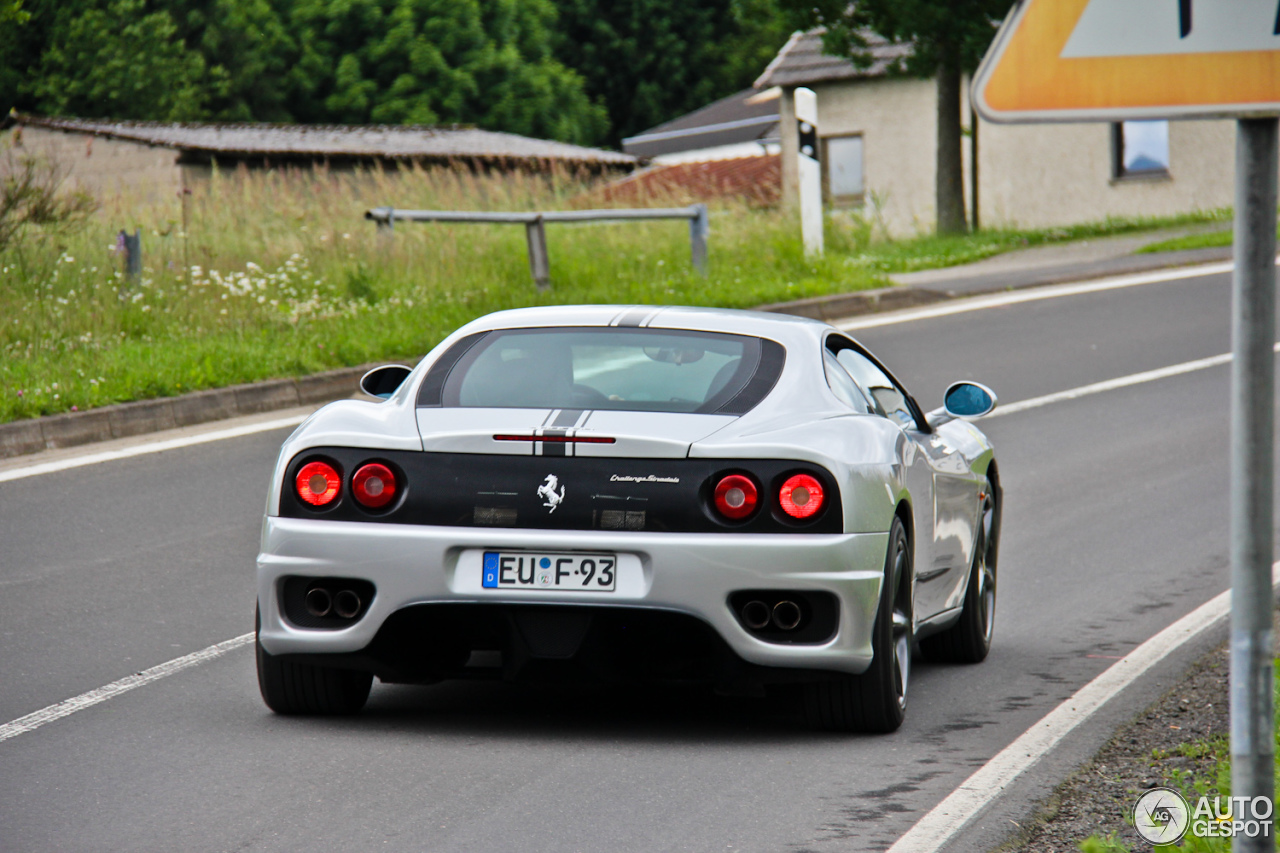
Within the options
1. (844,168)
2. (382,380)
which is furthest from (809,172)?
(844,168)

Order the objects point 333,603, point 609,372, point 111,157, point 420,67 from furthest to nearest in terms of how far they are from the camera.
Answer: point 420,67, point 111,157, point 609,372, point 333,603

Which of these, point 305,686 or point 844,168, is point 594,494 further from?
point 844,168

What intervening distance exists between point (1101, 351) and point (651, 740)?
39.3 feet

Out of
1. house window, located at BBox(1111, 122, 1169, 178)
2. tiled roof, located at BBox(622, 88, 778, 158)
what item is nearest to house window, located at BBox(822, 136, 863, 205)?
house window, located at BBox(1111, 122, 1169, 178)

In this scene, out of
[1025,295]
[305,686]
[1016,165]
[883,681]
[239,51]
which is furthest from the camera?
[239,51]

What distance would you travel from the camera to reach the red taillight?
18.1 feet

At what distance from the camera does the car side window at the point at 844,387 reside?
6.04 meters

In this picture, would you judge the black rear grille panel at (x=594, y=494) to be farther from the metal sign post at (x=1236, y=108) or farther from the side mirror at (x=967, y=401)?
the metal sign post at (x=1236, y=108)

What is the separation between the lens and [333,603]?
5531 mm

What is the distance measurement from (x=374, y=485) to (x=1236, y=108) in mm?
3145

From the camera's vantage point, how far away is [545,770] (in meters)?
5.31

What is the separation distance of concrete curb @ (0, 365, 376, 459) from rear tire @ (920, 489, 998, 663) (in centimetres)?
696

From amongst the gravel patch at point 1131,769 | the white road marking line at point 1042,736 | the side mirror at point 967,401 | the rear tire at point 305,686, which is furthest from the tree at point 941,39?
the rear tire at point 305,686

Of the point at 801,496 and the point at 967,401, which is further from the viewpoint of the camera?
the point at 967,401
